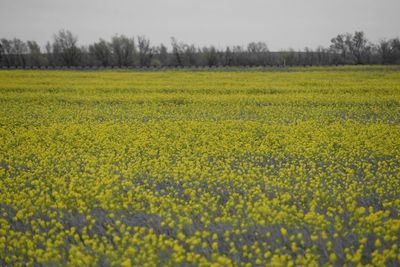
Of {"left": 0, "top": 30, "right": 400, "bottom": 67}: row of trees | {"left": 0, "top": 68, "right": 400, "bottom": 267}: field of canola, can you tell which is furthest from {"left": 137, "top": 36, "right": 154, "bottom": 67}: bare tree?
{"left": 0, "top": 68, "right": 400, "bottom": 267}: field of canola

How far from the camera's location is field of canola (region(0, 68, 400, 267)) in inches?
186

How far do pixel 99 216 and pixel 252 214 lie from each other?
8.44 feet

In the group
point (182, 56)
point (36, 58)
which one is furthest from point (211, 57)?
point (36, 58)

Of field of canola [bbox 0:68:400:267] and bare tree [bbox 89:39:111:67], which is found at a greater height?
bare tree [bbox 89:39:111:67]

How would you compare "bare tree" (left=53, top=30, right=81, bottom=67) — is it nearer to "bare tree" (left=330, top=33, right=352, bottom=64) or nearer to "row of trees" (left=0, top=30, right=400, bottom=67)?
"row of trees" (left=0, top=30, right=400, bottom=67)

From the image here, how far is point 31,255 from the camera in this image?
481 cm

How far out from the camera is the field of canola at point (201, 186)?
4.72 meters

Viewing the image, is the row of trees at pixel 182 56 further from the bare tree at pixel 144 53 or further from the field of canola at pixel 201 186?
the field of canola at pixel 201 186

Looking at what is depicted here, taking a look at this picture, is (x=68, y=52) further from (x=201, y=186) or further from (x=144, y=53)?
(x=201, y=186)

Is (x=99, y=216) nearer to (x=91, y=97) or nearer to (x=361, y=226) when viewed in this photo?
(x=361, y=226)

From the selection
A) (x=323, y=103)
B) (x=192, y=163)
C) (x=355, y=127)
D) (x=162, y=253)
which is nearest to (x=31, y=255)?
(x=162, y=253)

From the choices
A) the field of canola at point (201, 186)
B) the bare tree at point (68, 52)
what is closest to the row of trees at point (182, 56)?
the bare tree at point (68, 52)

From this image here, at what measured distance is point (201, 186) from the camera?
7086 mm

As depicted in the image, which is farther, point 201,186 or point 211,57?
point 211,57
